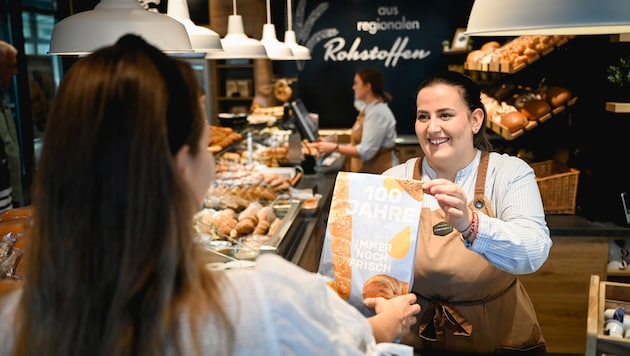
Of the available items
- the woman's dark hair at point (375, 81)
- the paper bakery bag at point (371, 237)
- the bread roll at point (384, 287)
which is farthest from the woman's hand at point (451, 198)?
the woman's dark hair at point (375, 81)

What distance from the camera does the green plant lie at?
3359 millimetres

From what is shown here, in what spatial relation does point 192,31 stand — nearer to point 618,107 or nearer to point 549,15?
point 549,15

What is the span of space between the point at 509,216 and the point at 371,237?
0.67 m

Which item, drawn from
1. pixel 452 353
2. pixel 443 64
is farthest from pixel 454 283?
pixel 443 64

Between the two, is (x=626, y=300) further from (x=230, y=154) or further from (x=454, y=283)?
(x=230, y=154)

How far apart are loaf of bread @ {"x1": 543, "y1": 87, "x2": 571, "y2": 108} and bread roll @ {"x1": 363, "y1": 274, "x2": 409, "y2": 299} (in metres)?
2.99


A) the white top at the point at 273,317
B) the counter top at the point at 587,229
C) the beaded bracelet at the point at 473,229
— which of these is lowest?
the counter top at the point at 587,229

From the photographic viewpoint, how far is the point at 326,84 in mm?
8812

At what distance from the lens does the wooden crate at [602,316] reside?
1.53 meters

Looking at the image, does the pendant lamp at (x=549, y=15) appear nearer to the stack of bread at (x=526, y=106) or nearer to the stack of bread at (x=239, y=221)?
the stack of bread at (x=239, y=221)

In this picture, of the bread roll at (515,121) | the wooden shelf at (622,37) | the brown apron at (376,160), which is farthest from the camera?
the brown apron at (376,160)

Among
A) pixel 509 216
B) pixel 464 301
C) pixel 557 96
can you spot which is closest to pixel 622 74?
pixel 557 96

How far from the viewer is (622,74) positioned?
3.37 m

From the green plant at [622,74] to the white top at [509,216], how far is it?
1665 mm
